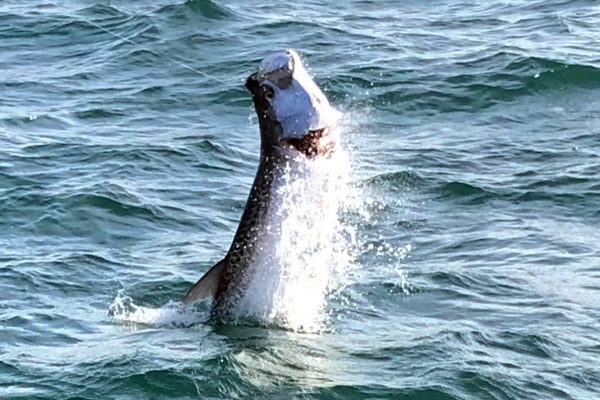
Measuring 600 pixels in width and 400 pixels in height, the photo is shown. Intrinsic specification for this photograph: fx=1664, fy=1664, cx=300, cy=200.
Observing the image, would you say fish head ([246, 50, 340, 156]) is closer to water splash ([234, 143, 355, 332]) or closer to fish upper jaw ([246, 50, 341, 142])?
fish upper jaw ([246, 50, 341, 142])

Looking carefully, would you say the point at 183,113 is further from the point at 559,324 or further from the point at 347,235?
the point at 559,324

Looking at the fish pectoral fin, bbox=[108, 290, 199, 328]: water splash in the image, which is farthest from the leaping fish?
bbox=[108, 290, 199, 328]: water splash

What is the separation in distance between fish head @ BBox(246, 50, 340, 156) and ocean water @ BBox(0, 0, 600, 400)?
1.12 m

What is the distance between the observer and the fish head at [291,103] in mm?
8281

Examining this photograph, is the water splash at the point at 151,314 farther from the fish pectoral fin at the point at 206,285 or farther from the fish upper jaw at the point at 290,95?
the fish upper jaw at the point at 290,95

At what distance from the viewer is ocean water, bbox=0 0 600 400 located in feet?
27.9

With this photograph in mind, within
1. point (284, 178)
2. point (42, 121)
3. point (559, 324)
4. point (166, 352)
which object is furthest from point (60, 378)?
point (42, 121)

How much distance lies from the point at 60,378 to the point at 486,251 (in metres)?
3.67

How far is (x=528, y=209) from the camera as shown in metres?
11.9

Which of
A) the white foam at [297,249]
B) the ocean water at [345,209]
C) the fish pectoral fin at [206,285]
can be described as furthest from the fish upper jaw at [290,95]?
the ocean water at [345,209]

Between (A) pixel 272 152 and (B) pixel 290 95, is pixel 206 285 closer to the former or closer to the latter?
(A) pixel 272 152

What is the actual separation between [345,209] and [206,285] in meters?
3.10

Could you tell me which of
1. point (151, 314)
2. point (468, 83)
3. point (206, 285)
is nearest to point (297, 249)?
point (206, 285)

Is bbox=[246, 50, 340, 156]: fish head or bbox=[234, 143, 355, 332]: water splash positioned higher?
bbox=[246, 50, 340, 156]: fish head
